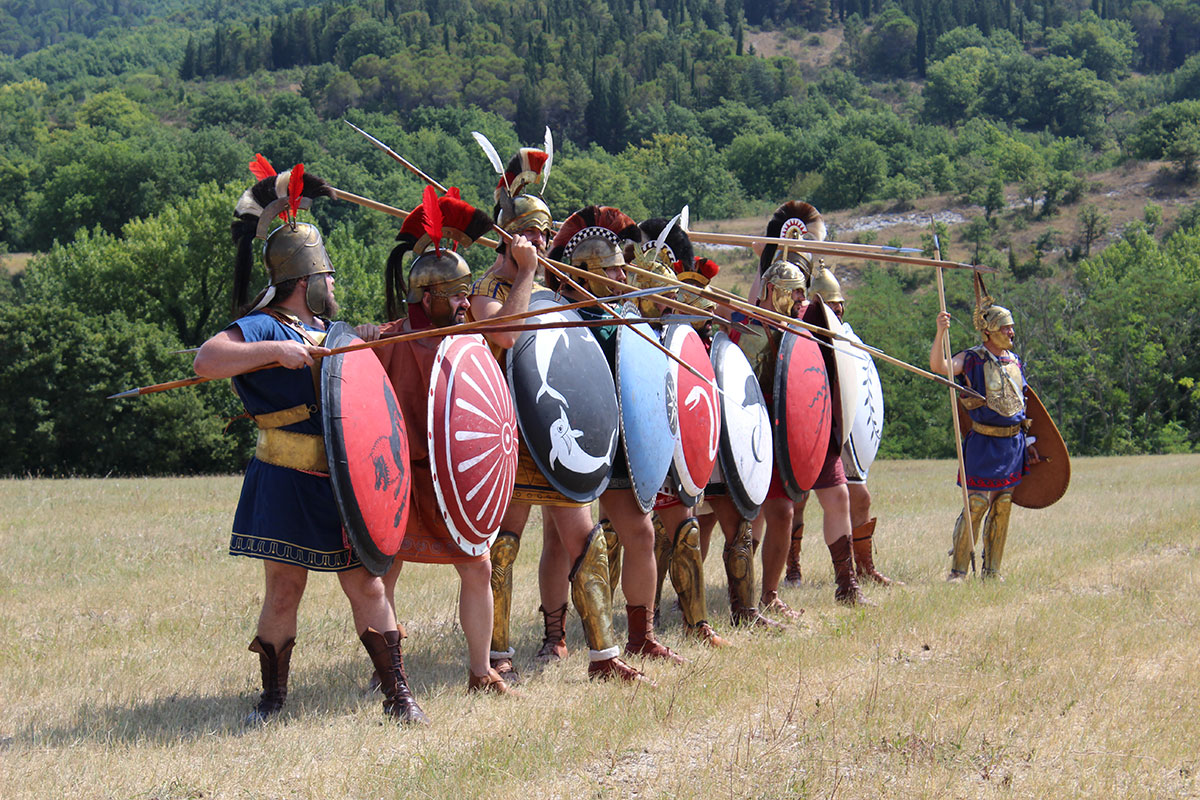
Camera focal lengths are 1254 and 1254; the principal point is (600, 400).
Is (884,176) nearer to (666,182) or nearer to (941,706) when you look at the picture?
(666,182)

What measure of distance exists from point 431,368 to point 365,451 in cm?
59

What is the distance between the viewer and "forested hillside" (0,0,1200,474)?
41.2 metres

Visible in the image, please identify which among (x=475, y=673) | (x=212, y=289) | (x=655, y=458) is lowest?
(x=212, y=289)

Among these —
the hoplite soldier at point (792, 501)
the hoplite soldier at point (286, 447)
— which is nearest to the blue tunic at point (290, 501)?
the hoplite soldier at point (286, 447)

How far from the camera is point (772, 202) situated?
10900 cm

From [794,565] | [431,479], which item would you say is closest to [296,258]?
[431,479]

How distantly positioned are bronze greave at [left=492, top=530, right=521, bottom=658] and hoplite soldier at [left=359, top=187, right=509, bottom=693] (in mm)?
470

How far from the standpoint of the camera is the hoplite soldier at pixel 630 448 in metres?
5.64

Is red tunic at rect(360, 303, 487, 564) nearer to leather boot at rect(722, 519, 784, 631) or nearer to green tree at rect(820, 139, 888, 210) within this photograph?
leather boot at rect(722, 519, 784, 631)

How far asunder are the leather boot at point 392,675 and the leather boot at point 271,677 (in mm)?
359

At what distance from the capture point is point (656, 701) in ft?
16.5

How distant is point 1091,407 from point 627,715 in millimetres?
46437

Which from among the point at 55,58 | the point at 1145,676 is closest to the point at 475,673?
the point at 1145,676

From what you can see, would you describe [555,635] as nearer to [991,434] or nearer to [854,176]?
[991,434]
